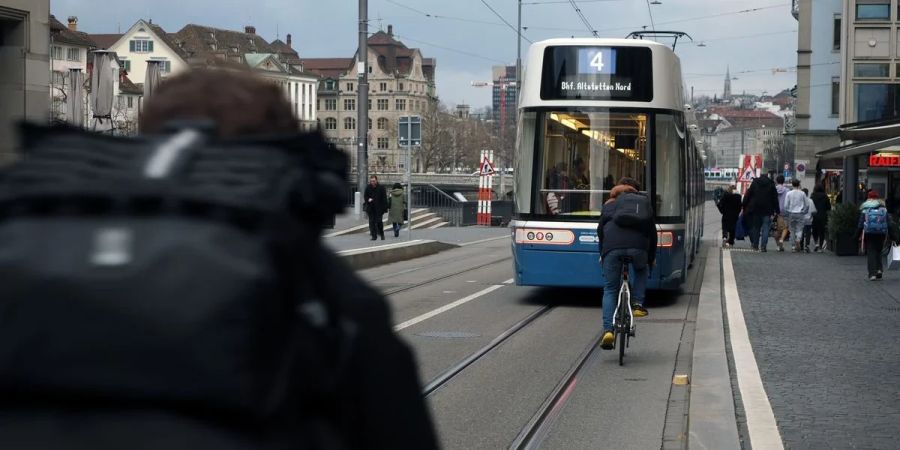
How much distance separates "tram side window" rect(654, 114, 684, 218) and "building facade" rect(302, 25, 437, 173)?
120 m

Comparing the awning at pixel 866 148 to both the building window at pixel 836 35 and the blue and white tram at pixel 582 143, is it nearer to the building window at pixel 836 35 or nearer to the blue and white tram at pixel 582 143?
the blue and white tram at pixel 582 143

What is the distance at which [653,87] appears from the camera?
52.3ft

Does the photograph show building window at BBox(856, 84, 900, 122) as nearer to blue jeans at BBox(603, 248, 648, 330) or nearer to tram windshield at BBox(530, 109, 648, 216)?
tram windshield at BBox(530, 109, 648, 216)

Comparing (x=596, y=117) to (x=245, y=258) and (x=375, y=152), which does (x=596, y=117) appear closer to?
(x=245, y=258)

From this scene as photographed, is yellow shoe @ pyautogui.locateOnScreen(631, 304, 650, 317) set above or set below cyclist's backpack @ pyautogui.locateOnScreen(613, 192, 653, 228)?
below

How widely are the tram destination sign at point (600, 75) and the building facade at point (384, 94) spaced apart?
120412 mm

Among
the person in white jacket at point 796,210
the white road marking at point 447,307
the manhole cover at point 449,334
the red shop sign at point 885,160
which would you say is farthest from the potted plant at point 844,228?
the manhole cover at point 449,334

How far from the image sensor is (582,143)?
16.0m

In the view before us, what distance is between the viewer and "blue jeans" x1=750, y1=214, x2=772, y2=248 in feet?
93.7

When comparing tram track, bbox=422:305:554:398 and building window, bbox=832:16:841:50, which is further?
building window, bbox=832:16:841:50

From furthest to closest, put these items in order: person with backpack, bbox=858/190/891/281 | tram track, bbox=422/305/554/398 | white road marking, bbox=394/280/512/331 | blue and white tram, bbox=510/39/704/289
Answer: person with backpack, bbox=858/190/891/281 < blue and white tram, bbox=510/39/704/289 < white road marking, bbox=394/280/512/331 < tram track, bbox=422/305/554/398

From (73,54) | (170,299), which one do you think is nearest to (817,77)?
(73,54)

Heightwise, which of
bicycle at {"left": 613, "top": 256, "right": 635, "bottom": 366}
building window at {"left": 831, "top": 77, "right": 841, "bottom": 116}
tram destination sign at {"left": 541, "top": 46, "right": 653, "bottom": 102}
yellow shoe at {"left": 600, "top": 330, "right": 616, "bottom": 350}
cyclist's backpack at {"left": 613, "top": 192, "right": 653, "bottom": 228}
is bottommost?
yellow shoe at {"left": 600, "top": 330, "right": 616, "bottom": 350}

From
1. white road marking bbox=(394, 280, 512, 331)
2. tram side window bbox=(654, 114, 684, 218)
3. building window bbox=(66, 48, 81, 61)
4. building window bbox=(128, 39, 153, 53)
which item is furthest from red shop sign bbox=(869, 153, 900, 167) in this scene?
building window bbox=(128, 39, 153, 53)
